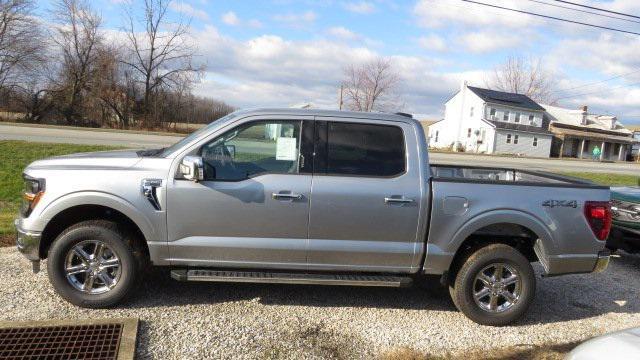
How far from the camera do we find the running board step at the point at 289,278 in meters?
4.34

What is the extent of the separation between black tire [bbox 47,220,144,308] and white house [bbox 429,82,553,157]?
166 ft

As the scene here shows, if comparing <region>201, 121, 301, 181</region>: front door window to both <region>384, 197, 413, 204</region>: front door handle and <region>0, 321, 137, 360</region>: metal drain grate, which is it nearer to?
<region>384, 197, 413, 204</region>: front door handle

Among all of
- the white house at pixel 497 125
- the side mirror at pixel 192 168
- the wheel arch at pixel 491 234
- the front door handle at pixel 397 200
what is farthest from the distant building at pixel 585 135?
the side mirror at pixel 192 168

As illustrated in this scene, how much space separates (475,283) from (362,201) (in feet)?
4.65

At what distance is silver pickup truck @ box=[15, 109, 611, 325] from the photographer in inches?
169

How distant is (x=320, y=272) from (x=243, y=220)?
89 centimetres

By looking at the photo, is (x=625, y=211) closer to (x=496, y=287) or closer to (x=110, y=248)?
(x=496, y=287)

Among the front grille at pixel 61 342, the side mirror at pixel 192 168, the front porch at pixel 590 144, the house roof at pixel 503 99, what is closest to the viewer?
the front grille at pixel 61 342

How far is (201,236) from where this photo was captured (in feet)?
14.3

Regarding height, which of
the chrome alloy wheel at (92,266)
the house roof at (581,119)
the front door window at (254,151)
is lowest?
the chrome alloy wheel at (92,266)

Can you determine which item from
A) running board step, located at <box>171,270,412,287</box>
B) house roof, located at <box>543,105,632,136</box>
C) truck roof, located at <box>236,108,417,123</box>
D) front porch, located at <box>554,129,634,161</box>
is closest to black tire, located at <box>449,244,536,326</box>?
running board step, located at <box>171,270,412,287</box>

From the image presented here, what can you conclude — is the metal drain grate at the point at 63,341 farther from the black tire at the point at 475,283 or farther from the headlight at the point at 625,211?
the headlight at the point at 625,211

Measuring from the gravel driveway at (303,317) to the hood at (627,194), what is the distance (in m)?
1.70

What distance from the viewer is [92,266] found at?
4379 mm
